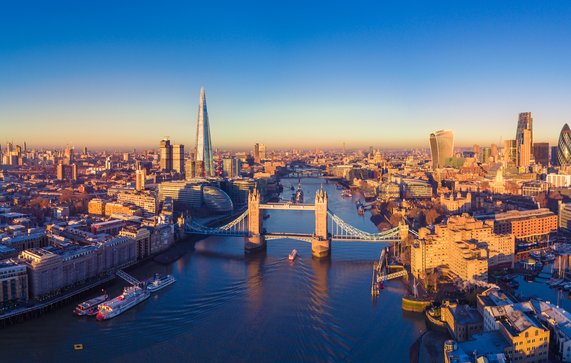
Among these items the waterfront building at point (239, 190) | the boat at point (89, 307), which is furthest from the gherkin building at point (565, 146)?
the boat at point (89, 307)

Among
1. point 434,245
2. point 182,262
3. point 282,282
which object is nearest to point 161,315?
point 282,282

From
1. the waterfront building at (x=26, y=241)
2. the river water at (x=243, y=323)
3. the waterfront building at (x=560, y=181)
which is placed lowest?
the river water at (x=243, y=323)

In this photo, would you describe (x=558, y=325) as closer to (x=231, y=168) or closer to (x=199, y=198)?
(x=199, y=198)

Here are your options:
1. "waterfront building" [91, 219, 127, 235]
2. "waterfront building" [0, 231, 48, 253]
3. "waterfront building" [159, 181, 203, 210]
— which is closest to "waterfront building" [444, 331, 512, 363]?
"waterfront building" [0, 231, 48, 253]

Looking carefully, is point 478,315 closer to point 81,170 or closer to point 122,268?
point 122,268

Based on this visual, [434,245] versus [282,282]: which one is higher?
[434,245]

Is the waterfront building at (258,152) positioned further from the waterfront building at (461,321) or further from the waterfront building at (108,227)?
the waterfront building at (461,321)
